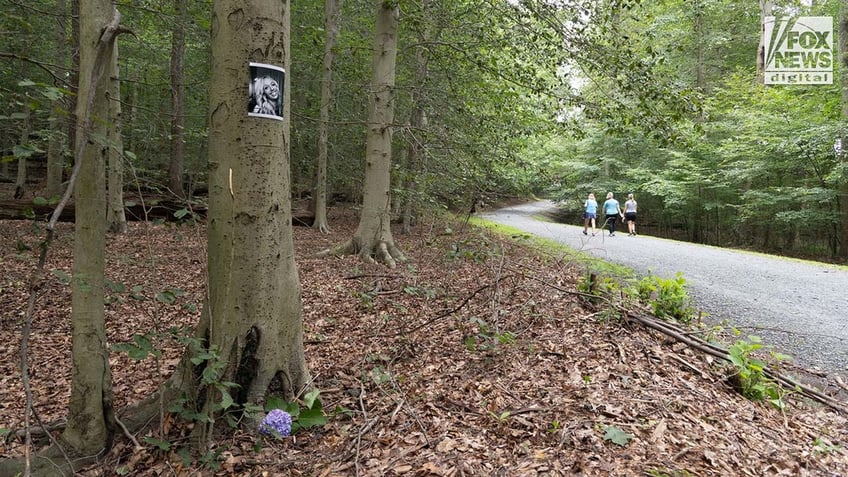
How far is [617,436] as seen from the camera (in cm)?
247

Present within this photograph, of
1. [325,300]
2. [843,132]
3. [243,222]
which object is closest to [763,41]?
[843,132]

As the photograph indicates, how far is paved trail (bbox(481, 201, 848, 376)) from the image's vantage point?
15.5 feet

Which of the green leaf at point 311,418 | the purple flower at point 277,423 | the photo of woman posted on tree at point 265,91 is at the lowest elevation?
the green leaf at point 311,418

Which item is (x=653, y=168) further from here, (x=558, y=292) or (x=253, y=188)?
(x=253, y=188)

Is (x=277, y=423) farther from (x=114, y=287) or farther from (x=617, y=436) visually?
(x=617, y=436)

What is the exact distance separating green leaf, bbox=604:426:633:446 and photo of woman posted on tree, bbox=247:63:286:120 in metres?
2.59

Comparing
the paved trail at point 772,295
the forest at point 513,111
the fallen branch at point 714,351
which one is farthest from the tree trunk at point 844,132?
the fallen branch at point 714,351

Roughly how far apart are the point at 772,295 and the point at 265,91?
742cm

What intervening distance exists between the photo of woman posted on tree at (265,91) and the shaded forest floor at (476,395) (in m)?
0.85

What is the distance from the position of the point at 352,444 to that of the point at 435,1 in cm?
643

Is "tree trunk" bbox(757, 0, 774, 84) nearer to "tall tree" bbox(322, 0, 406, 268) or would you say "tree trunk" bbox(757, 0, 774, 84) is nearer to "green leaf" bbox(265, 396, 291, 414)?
"tall tree" bbox(322, 0, 406, 268)

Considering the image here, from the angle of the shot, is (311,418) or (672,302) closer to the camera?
(311,418)

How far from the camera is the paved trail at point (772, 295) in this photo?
15.5 feet

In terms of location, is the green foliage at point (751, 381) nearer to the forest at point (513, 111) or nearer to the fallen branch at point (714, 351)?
the fallen branch at point (714, 351)
